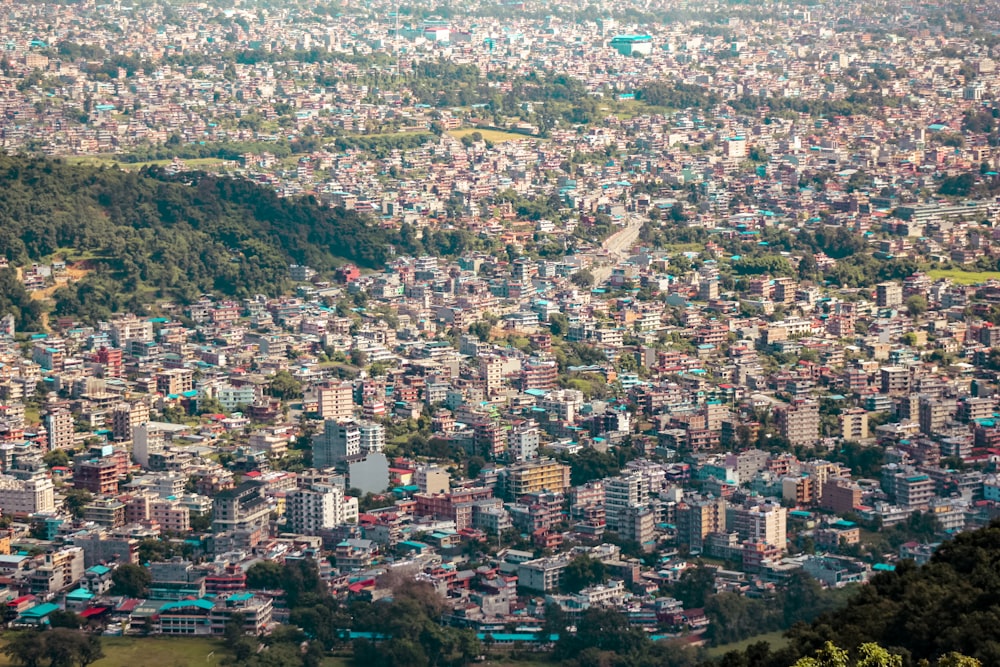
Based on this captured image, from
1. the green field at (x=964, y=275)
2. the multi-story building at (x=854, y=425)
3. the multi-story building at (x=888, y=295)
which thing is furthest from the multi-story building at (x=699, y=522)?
the green field at (x=964, y=275)

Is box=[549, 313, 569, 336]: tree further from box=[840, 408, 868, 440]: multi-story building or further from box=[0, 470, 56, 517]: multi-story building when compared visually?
box=[0, 470, 56, 517]: multi-story building

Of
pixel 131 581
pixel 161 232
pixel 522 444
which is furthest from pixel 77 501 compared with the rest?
pixel 161 232

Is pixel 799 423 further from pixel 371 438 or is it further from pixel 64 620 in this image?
pixel 64 620

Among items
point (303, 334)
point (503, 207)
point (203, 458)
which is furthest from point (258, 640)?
point (503, 207)

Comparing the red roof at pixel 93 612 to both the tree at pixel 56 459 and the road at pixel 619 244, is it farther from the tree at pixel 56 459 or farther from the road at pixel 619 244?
the road at pixel 619 244

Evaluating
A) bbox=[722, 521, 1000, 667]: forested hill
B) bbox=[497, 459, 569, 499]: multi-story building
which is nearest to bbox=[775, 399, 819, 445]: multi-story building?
bbox=[497, 459, 569, 499]: multi-story building

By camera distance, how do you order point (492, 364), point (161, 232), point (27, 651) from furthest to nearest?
point (161, 232) < point (492, 364) < point (27, 651)
